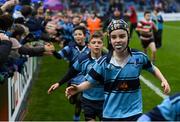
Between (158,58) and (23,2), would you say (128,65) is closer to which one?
(23,2)

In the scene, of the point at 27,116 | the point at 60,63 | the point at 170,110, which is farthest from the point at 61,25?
the point at 170,110

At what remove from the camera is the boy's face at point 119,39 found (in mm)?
5353

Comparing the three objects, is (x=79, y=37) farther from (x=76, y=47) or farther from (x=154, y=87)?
(x=154, y=87)

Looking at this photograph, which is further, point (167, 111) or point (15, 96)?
point (15, 96)

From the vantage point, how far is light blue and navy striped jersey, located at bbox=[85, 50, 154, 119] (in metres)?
5.63

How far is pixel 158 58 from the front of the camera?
1967 centimetres

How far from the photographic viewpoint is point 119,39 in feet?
17.6

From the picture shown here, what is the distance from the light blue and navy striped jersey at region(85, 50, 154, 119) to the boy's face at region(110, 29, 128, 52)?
31 cm

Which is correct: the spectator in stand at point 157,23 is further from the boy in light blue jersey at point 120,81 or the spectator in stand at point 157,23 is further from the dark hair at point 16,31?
the boy in light blue jersey at point 120,81

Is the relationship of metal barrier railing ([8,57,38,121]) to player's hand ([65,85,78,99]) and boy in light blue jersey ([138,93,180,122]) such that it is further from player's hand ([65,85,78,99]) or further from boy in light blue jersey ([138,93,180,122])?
boy in light blue jersey ([138,93,180,122])

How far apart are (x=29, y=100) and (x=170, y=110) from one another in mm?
8763

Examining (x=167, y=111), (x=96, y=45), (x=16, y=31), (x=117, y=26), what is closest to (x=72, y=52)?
(x=16, y=31)

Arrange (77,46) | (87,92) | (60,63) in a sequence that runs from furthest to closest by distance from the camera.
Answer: (60,63)
(77,46)
(87,92)

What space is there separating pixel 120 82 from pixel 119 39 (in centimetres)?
56
